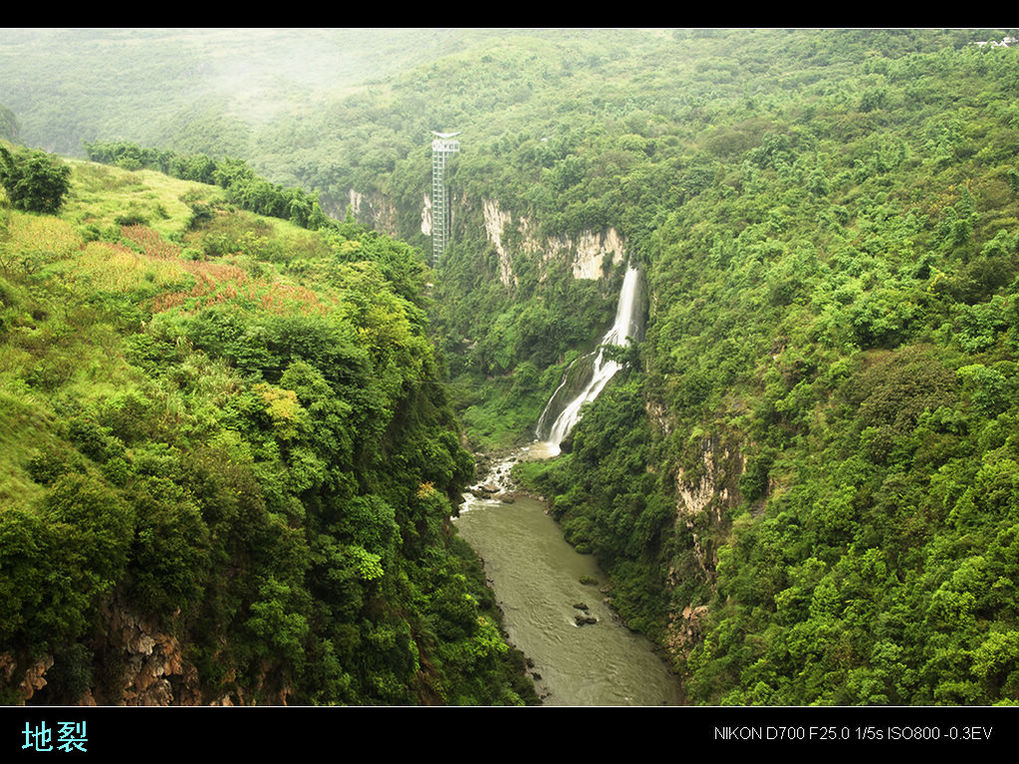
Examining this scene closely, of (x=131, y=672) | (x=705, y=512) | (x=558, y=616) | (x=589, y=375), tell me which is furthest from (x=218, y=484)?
(x=589, y=375)

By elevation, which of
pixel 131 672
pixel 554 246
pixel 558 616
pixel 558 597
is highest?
pixel 131 672

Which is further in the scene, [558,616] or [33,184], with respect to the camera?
[558,616]

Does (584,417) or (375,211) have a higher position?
(375,211)

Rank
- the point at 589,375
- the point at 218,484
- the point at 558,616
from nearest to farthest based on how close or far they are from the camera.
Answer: the point at 218,484
the point at 558,616
the point at 589,375

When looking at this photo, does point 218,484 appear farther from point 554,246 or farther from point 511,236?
point 511,236

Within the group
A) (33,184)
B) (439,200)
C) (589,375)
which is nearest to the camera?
(33,184)

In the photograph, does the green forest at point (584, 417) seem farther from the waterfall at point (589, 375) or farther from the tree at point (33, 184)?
the waterfall at point (589, 375)

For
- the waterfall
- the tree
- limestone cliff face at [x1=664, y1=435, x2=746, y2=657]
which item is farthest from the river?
the tree
